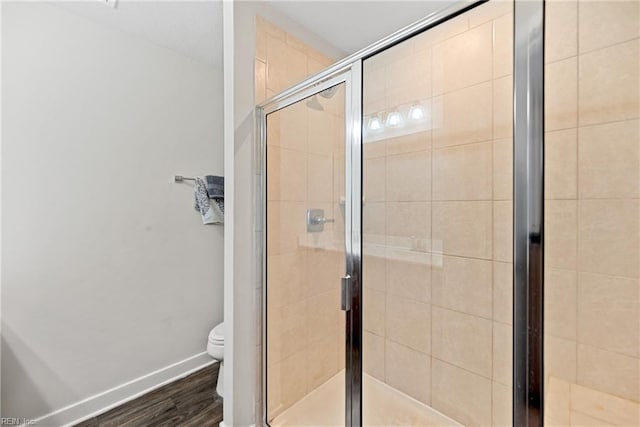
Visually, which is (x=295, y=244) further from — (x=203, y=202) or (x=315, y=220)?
(x=203, y=202)

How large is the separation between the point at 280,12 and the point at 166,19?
67 cm

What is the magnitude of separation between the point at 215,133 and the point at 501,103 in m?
1.81

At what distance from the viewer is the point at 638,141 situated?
100 cm

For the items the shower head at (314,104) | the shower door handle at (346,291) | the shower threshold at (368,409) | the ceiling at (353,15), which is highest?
the ceiling at (353,15)

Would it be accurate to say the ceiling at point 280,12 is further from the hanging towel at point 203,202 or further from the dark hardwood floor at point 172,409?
the dark hardwood floor at point 172,409

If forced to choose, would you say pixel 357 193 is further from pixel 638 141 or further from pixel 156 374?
pixel 156 374

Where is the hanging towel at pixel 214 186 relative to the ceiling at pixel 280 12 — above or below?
below

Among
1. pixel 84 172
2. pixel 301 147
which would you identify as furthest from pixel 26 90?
pixel 301 147

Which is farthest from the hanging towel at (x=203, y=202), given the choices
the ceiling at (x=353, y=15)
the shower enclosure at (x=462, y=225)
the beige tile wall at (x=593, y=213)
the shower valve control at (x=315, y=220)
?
the beige tile wall at (x=593, y=213)

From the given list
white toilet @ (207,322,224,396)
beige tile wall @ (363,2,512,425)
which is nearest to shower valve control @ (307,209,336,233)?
beige tile wall @ (363,2,512,425)

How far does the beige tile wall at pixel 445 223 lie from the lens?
120cm

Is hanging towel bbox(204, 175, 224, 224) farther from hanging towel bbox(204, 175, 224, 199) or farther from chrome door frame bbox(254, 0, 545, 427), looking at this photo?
chrome door frame bbox(254, 0, 545, 427)

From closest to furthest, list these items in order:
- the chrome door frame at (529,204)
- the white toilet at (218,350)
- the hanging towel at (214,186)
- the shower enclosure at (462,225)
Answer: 1. the chrome door frame at (529,204)
2. the shower enclosure at (462,225)
3. the white toilet at (218,350)
4. the hanging towel at (214,186)

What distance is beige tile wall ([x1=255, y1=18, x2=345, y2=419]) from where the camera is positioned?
4.71ft
